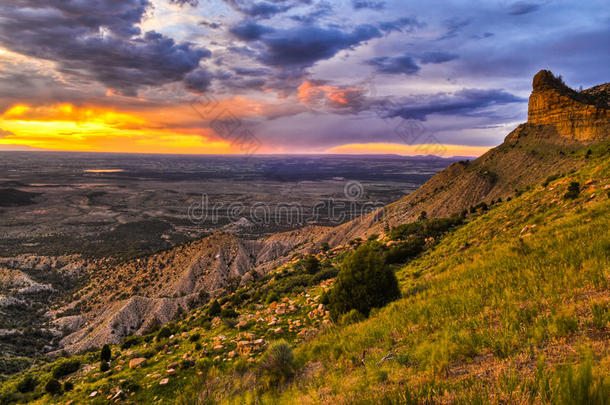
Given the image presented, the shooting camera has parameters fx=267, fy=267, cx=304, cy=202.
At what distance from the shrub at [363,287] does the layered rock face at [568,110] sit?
50.9 m

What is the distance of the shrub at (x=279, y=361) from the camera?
692 cm

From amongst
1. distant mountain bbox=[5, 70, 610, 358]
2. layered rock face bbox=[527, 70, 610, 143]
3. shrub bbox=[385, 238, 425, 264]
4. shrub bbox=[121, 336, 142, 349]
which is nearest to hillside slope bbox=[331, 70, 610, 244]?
layered rock face bbox=[527, 70, 610, 143]

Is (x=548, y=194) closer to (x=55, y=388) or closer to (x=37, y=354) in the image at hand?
(x=55, y=388)

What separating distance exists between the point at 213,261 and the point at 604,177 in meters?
51.6

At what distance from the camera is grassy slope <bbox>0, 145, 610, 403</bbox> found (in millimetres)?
3252

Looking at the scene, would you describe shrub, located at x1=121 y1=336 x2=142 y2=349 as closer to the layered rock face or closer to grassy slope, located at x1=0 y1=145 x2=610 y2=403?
grassy slope, located at x1=0 y1=145 x2=610 y2=403

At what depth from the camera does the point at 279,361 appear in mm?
7102

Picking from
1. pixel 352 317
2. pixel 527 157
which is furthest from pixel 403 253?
pixel 527 157

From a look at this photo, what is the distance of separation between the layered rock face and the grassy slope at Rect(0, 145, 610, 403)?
45.7 meters

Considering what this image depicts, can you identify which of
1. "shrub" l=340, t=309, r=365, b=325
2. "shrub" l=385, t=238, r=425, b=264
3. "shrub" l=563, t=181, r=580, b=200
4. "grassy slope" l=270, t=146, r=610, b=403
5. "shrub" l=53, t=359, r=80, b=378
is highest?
"shrub" l=563, t=181, r=580, b=200

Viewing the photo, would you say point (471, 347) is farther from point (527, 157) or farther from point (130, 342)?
point (527, 157)

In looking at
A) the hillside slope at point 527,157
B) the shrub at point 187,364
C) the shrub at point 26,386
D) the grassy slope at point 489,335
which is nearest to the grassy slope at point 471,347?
the grassy slope at point 489,335

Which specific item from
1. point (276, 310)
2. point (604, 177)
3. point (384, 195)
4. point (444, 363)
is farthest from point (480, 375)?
point (384, 195)

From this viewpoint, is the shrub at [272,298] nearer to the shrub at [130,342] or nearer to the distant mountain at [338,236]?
the shrub at [130,342]
